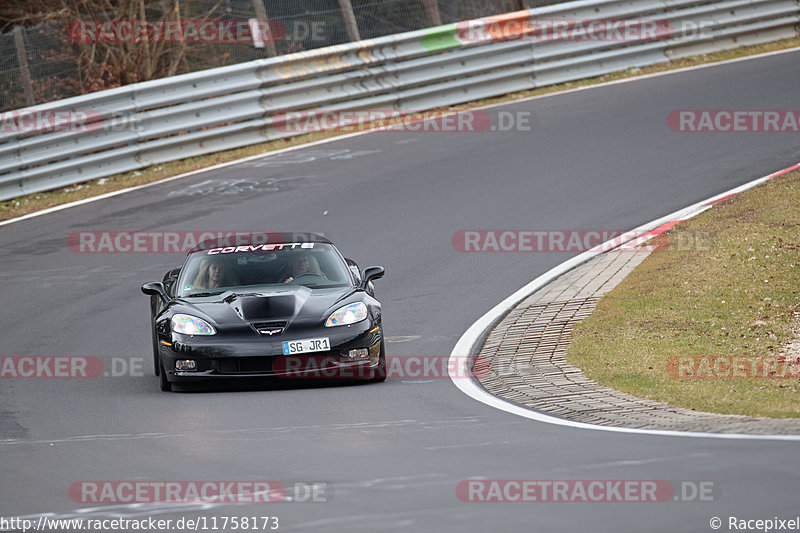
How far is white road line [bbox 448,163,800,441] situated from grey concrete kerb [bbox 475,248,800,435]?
4.0 inches

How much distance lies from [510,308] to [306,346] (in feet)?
10.4

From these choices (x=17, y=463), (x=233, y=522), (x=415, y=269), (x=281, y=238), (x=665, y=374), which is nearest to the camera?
(x=233, y=522)

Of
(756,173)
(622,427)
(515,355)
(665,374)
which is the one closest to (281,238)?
(515,355)

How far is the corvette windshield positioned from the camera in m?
10.5

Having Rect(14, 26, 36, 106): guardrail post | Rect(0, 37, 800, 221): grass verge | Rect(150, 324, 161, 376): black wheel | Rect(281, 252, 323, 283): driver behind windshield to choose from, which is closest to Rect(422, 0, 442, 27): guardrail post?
Rect(0, 37, 800, 221): grass verge

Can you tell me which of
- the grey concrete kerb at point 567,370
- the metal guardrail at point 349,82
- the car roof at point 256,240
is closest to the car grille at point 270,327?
the car roof at point 256,240

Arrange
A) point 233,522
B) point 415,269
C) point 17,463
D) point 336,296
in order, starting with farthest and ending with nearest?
point 415,269, point 336,296, point 17,463, point 233,522

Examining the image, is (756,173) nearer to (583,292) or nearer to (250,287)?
(583,292)

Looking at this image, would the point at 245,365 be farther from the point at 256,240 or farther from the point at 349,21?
the point at 349,21

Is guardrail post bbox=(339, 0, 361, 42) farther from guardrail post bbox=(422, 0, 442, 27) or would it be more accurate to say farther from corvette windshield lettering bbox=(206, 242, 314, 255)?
corvette windshield lettering bbox=(206, 242, 314, 255)

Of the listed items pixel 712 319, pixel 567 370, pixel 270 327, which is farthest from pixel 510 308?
pixel 270 327

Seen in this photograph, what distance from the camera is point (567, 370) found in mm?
9570

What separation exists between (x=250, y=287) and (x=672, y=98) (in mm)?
11574

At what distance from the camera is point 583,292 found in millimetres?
12070
